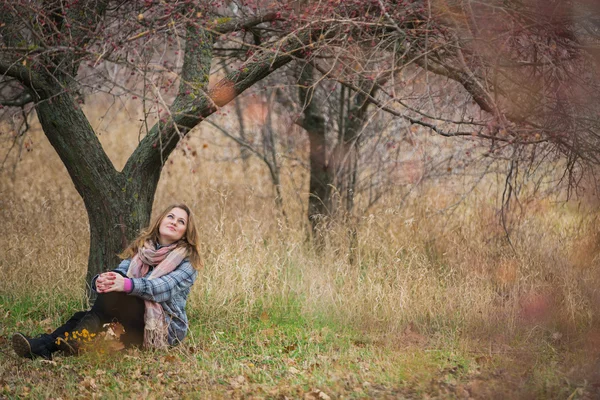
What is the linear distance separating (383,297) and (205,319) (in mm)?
1371

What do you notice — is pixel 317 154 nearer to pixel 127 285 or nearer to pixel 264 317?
pixel 264 317

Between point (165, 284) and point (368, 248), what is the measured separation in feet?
8.11

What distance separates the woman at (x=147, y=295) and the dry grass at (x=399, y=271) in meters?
0.58

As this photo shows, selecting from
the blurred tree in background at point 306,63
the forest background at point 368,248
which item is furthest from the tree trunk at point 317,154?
the blurred tree in background at point 306,63

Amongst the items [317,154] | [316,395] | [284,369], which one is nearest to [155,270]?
[284,369]

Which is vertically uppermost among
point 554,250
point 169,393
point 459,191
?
point 459,191

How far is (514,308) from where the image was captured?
5297mm

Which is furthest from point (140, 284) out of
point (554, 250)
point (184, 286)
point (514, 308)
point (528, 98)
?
point (554, 250)

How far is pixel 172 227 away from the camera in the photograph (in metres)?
4.87

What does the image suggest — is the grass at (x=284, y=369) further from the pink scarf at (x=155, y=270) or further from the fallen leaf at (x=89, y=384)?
the pink scarf at (x=155, y=270)

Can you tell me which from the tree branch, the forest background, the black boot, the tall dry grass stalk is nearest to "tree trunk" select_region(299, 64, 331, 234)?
the forest background

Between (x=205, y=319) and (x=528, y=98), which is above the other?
(x=528, y=98)

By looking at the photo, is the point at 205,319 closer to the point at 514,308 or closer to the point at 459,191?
the point at 514,308

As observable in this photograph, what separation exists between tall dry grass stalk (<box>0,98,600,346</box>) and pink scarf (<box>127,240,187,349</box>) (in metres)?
0.78
